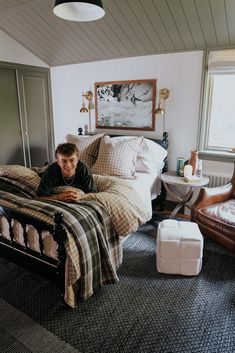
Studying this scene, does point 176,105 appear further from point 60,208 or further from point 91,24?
point 60,208

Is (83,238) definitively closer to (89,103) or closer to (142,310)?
(142,310)

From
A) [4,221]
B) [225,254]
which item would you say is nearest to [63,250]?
[4,221]

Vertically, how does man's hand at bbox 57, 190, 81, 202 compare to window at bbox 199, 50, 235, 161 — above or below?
below

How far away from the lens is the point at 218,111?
316 centimetres

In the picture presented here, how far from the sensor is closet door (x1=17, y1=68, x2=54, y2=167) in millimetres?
3971

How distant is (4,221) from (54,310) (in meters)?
0.75

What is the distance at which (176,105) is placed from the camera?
10.7 ft

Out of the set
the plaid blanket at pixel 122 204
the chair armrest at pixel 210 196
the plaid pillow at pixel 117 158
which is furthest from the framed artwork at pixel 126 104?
the plaid blanket at pixel 122 204

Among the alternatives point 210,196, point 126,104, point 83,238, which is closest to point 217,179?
point 210,196

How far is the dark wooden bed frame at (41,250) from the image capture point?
1607 millimetres

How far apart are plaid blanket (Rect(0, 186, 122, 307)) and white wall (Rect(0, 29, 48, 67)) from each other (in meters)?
2.53

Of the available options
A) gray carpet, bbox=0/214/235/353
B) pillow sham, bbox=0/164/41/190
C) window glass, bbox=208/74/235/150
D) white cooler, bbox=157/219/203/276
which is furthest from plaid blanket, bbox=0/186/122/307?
window glass, bbox=208/74/235/150

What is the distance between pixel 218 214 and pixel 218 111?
139 cm

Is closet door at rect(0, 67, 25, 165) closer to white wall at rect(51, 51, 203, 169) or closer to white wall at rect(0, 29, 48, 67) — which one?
white wall at rect(0, 29, 48, 67)
